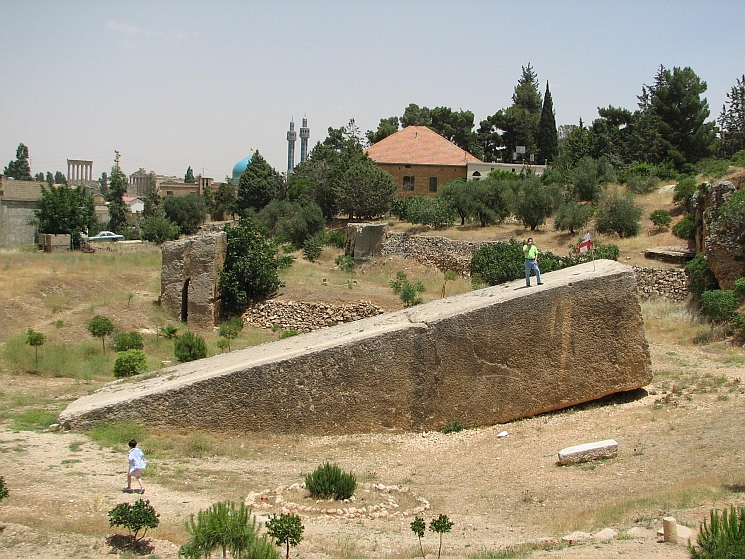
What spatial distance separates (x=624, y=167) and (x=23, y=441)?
36118 millimetres

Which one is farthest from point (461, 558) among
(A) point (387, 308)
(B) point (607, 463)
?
(A) point (387, 308)

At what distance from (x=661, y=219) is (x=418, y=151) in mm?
21439

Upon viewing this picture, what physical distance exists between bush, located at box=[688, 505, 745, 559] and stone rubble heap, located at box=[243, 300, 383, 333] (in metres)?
14.6

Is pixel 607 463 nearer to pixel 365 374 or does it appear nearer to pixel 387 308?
pixel 365 374

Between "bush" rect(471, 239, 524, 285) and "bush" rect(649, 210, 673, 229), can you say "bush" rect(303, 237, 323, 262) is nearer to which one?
"bush" rect(471, 239, 524, 285)

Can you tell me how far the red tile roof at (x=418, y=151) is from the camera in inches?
1736

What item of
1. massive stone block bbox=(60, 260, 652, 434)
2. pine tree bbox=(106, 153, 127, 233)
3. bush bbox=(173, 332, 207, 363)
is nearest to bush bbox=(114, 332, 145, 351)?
bush bbox=(173, 332, 207, 363)

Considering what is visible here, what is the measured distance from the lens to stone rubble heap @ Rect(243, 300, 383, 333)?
20062mm

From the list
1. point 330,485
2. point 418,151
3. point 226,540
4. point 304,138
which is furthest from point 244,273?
point 304,138

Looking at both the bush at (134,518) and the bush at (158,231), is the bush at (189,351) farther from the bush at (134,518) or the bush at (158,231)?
the bush at (158,231)

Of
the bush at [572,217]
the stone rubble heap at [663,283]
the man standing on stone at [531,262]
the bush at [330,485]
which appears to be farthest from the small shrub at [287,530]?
the bush at [572,217]

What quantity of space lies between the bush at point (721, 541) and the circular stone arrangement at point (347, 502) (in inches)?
111

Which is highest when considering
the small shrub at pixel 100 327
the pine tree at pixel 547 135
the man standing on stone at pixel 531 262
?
the pine tree at pixel 547 135

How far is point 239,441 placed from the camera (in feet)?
32.0
